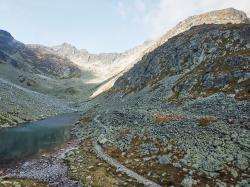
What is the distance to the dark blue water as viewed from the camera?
2758 inches

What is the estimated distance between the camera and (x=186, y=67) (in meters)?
118

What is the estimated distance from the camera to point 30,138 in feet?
280

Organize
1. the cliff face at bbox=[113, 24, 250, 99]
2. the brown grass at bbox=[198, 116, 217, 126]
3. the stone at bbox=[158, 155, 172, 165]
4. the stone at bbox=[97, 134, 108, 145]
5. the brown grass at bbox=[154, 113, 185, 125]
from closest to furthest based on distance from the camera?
1. the stone at bbox=[158, 155, 172, 165]
2. the brown grass at bbox=[198, 116, 217, 126]
3. the brown grass at bbox=[154, 113, 185, 125]
4. the stone at bbox=[97, 134, 108, 145]
5. the cliff face at bbox=[113, 24, 250, 99]

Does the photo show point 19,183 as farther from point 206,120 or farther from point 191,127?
point 206,120

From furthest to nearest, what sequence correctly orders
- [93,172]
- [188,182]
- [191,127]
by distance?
[191,127], [93,172], [188,182]

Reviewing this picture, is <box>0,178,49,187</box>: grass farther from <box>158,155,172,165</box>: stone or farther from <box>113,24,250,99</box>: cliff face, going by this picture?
<box>113,24,250,99</box>: cliff face

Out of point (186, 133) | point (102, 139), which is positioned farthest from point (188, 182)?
point (102, 139)

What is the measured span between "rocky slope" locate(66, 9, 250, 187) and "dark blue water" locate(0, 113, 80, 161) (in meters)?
6.79

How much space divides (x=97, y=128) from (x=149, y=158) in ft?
107

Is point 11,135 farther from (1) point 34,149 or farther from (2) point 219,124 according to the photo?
(2) point 219,124

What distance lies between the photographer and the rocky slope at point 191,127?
4706 centimetres

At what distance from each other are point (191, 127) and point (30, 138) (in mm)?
42802

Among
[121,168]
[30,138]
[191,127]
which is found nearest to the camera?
[121,168]

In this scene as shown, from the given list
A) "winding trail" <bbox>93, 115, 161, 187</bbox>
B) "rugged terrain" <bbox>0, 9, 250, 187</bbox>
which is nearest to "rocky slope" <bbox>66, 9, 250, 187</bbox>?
"rugged terrain" <bbox>0, 9, 250, 187</bbox>
